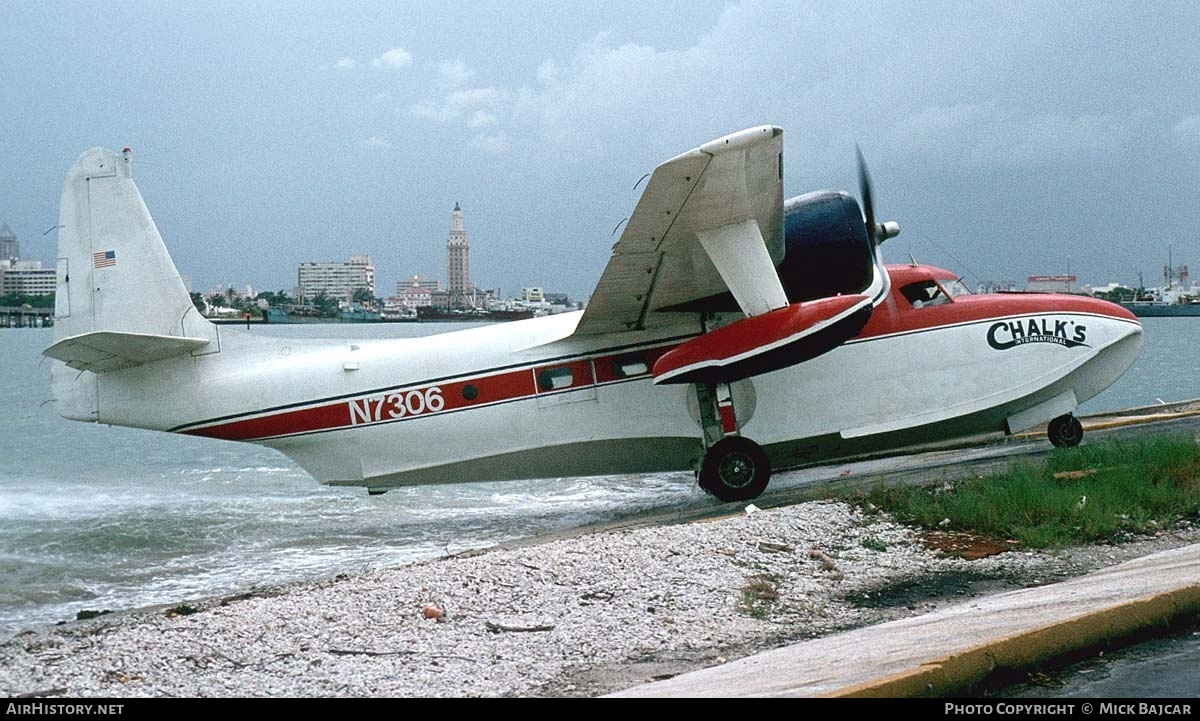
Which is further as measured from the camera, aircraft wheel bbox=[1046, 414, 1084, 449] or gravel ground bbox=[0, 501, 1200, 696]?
aircraft wheel bbox=[1046, 414, 1084, 449]

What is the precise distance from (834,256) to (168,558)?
803 centimetres

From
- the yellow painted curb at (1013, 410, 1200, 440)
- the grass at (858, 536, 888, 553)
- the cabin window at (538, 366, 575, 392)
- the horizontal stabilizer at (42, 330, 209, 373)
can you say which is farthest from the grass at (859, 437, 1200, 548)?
the horizontal stabilizer at (42, 330, 209, 373)

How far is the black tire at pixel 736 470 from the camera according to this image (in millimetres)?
12539

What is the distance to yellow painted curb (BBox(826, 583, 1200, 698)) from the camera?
461cm

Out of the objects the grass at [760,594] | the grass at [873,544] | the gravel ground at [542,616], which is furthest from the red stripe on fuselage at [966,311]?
the grass at [760,594]

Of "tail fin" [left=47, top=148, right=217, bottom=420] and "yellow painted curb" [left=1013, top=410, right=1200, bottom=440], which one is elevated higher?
"tail fin" [left=47, top=148, right=217, bottom=420]

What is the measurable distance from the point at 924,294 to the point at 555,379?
449 centimetres

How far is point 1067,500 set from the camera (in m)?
9.62

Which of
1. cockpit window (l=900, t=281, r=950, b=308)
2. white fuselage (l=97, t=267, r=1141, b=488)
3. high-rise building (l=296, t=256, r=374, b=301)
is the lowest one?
white fuselage (l=97, t=267, r=1141, b=488)

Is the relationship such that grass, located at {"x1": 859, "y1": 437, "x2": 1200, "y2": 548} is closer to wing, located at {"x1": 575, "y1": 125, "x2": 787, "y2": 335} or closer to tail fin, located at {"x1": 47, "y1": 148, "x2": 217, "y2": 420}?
wing, located at {"x1": 575, "y1": 125, "x2": 787, "y2": 335}

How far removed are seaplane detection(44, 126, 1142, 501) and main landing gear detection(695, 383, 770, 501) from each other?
0.08 feet

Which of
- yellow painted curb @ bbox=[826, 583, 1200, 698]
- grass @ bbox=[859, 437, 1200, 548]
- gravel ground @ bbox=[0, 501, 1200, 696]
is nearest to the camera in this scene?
yellow painted curb @ bbox=[826, 583, 1200, 698]

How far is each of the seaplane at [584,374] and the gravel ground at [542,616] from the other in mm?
3366

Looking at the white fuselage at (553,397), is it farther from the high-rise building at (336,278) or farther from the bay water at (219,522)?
the high-rise building at (336,278)
